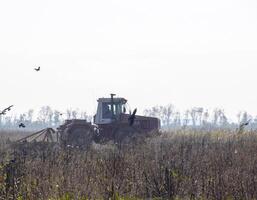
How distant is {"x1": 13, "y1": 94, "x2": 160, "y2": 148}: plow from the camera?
20.5 m

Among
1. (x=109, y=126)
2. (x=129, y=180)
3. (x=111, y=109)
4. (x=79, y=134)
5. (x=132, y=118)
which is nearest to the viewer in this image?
(x=129, y=180)

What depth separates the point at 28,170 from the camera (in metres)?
8.95

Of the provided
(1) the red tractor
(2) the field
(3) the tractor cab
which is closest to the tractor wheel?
(1) the red tractor

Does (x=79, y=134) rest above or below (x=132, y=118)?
below

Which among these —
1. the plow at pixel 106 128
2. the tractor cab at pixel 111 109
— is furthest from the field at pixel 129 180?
the tractor cab at pixel 111 109

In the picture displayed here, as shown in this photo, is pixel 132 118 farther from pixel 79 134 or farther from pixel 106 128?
pixel 79 134

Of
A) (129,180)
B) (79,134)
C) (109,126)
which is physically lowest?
(129,180)

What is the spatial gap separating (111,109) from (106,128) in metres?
1.03

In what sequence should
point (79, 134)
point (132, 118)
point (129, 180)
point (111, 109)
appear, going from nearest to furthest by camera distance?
1. point (129, 180)
2. point (79, 134)
3. point (132, 118)
4. point (111, 109)

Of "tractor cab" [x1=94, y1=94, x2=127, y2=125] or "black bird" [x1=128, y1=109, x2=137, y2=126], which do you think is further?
"tractor cab" [x1=94, y1=94, x2=127, y2=125]

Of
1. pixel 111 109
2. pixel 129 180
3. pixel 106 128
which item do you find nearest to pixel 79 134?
pixel 106 128

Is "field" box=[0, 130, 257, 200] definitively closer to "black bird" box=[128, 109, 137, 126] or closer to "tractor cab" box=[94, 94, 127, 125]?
"black bird" box=[128, 109, 137, 126]

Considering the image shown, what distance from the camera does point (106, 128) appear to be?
21188 mm

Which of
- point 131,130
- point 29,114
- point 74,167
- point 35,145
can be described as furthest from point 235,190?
point 29,114
